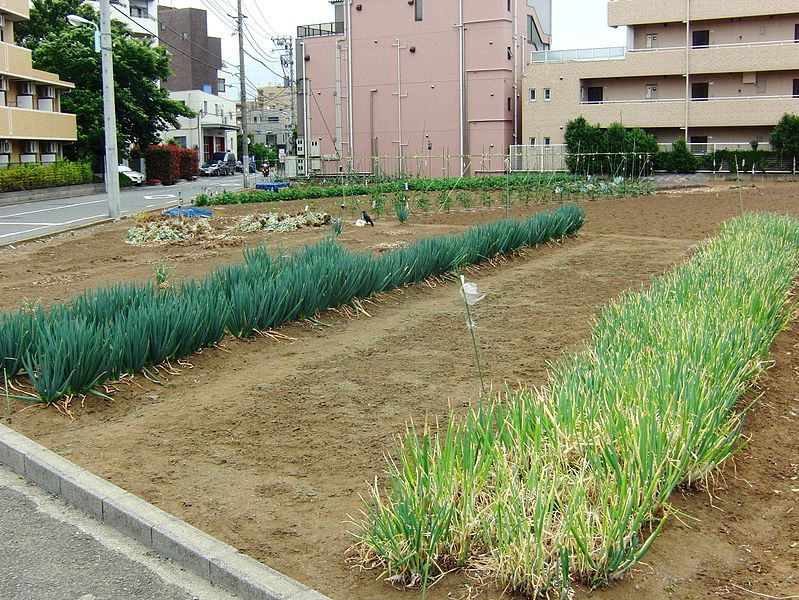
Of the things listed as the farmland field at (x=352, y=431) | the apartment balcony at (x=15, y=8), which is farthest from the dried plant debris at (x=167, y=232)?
the apartment balcony at (x=15, y=8)

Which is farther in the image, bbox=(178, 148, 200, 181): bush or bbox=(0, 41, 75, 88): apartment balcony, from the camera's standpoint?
bbox=(178, 148, 200, 181): bush

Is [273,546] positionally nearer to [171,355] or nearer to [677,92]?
[171,355]

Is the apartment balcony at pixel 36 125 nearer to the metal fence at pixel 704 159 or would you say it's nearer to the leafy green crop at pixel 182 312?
the metal fence at pixel 704 159

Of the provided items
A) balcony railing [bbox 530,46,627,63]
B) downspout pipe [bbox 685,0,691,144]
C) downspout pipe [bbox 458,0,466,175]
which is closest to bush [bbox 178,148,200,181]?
downspout pipe [bbox 458,0,466,175]

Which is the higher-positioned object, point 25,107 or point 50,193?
point 25,107

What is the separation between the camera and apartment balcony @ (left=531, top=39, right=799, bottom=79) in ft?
133

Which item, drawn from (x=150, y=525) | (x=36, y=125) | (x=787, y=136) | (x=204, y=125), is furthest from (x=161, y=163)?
(x=150, y=525)

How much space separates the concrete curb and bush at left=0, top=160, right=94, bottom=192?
3115cm

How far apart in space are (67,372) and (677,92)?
42.5 metres

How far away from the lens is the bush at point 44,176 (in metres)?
33.4

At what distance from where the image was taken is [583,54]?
44938 mm

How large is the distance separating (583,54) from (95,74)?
2467cm

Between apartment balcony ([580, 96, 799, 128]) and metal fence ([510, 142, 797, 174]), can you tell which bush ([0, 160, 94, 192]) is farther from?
apartment balcony ([580, 96, 799, 128])

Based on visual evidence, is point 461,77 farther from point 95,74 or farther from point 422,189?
point 95,74
